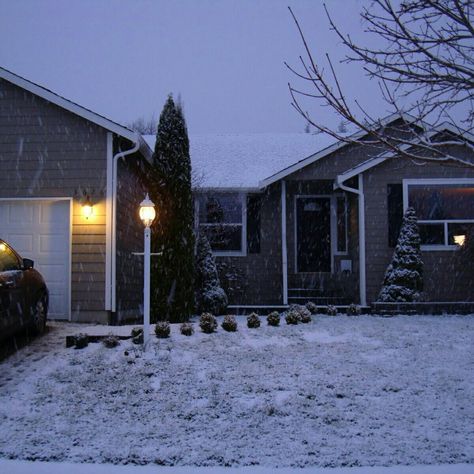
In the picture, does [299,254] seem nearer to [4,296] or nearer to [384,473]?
[4,296]

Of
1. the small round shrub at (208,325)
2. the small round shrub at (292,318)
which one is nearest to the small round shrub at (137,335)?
the small round shrub at (208,325)

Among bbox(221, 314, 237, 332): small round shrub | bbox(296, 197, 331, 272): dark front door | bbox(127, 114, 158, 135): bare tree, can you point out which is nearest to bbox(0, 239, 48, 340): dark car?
bbox(221, 314, 237, 332): small round shrub

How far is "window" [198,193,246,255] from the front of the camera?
14.0 meters

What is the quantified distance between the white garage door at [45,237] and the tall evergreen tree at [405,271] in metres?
6.59

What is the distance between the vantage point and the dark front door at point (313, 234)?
14.1 metres

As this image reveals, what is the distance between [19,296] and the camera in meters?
7.45

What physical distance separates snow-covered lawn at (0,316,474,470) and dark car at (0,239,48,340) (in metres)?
0.42

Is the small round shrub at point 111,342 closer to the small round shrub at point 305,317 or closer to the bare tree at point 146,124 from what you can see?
the small round shrub at point 305,317

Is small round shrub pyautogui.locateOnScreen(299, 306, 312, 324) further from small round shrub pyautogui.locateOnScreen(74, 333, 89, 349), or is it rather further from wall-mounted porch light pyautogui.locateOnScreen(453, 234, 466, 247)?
wall-mounted porch light pyautogui.locateOnScreen(453, 234, 466, 247)

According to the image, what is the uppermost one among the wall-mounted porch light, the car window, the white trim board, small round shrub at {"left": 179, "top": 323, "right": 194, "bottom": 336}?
the white trim board

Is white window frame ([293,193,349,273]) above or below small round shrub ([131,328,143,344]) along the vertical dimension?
above

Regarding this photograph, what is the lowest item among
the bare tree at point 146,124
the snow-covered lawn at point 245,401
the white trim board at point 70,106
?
the snow-covered lawn at point 245,401

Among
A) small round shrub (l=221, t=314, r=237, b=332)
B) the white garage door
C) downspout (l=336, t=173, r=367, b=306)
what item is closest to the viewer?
small round shrub (l=221, t=314, r=237, b=332)

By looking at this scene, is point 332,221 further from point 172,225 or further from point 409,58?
point 409,58
